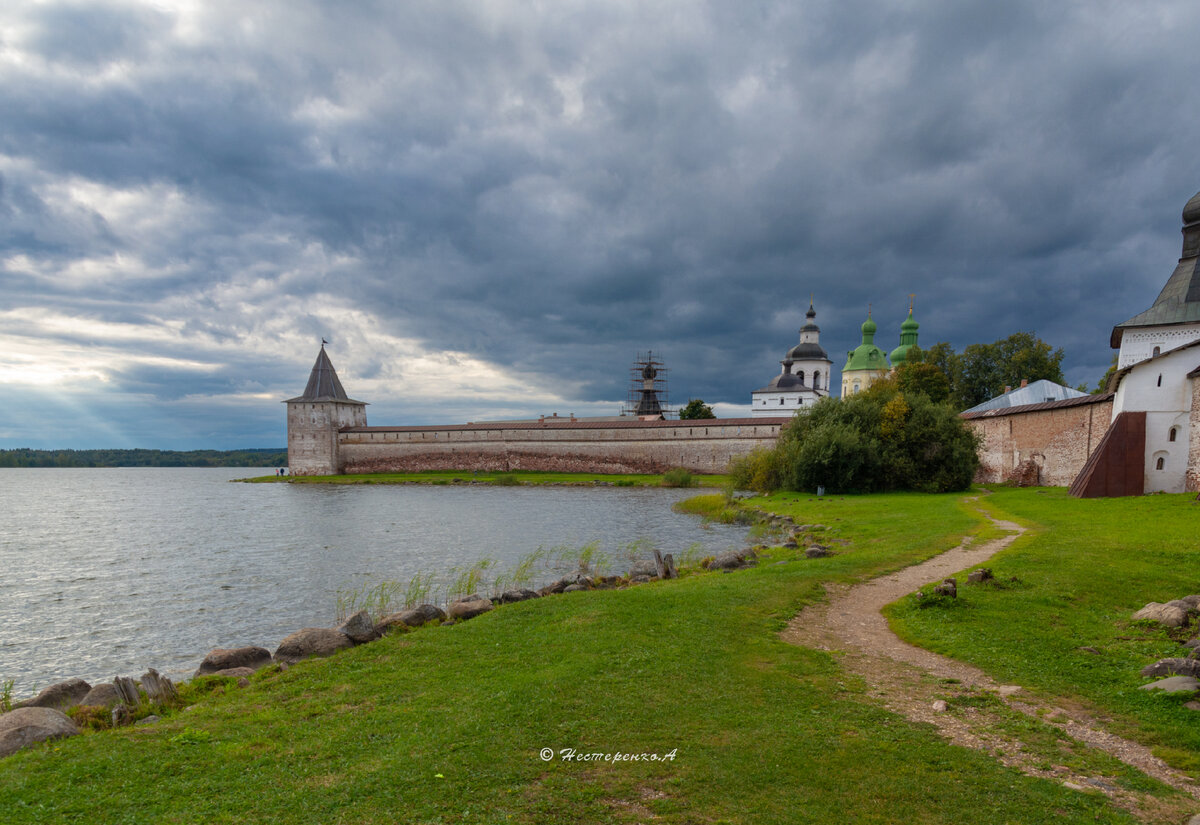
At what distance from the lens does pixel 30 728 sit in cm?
436

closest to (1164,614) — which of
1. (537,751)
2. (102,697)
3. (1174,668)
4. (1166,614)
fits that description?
(1166,614)

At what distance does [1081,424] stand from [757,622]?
→ 2169 centimetres

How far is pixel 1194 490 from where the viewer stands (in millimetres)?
15930

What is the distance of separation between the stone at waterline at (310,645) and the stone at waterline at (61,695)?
68.6 inches

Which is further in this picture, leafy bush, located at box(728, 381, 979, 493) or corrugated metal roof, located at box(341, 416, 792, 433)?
corrugated metal roof, located at box(341, 416, 792, 433)

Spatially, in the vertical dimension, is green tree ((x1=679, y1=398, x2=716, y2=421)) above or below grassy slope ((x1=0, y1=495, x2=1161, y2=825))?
above

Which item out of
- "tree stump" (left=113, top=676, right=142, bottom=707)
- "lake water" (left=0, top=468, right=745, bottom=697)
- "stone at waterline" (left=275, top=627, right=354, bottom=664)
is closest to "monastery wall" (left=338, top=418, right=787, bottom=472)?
"lake water" (left=0, top=468, right=745, bottom=697)

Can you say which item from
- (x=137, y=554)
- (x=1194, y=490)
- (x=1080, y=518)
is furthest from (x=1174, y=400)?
(x=137, y=554)

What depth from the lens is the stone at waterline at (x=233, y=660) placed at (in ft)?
22.7

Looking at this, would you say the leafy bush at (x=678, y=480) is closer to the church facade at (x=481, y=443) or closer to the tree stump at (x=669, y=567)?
the church facade at (x=481, y=443)

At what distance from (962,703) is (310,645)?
662 cm

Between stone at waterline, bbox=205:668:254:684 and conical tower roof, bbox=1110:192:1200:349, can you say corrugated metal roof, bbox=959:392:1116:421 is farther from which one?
stone at waterline, bbox=205:668:254:684

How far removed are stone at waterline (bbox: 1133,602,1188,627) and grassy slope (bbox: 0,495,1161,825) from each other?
3715 mm

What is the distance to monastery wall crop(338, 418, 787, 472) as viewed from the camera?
43.6m
